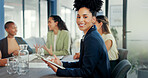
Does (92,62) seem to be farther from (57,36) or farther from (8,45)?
(57,36)

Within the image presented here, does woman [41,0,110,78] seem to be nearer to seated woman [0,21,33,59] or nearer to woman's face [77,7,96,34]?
woman's face [77,7,96,34]

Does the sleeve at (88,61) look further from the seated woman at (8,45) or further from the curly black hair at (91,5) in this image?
the seated woman at (8,45)

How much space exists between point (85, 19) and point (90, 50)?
0.29m

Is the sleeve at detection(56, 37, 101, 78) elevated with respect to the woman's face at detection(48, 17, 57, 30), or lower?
lower

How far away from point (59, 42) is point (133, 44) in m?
1.88

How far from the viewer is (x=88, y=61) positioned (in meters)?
1.33

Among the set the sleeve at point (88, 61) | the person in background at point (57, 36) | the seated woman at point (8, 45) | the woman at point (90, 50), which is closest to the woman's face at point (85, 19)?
the woman at point (90, 50)

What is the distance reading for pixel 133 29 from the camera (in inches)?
170

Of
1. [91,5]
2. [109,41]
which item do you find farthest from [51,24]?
[91,5]

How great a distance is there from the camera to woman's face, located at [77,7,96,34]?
1493mm

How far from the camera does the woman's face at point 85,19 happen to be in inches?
58.8

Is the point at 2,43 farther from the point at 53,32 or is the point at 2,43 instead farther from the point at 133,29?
the point at 133,29

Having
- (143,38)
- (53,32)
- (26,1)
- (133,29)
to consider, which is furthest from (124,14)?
(26,1)

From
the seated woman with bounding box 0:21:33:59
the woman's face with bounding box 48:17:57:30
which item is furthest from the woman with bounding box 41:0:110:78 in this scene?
the woman's face with bounding box 48:17:57:30
